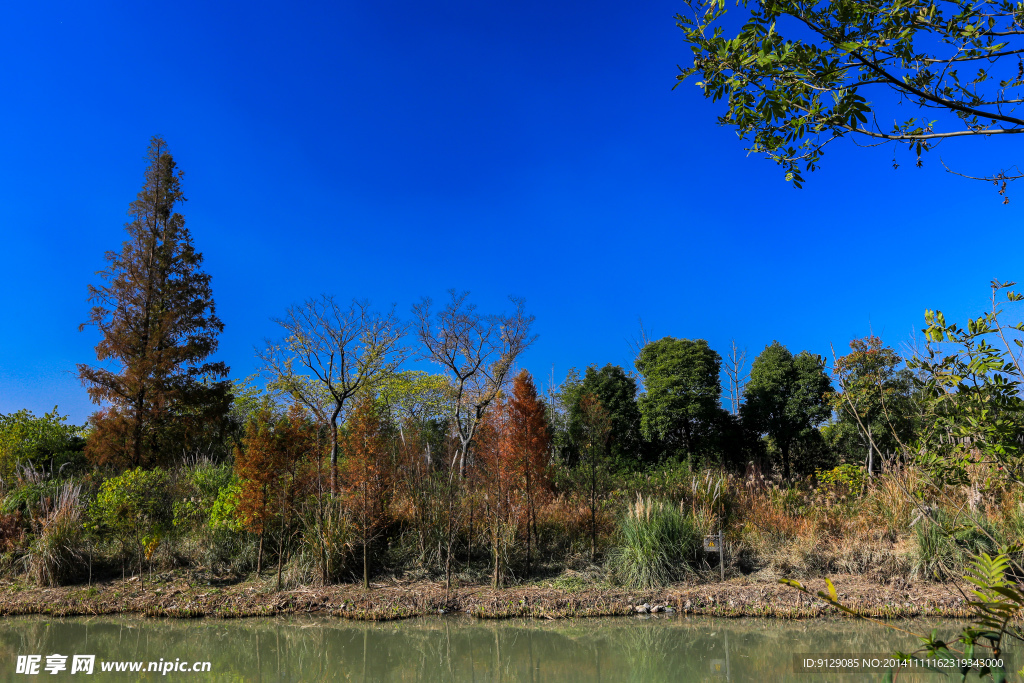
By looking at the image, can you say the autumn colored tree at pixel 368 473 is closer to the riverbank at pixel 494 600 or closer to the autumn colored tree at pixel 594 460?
the riverbank at pixel 494 600

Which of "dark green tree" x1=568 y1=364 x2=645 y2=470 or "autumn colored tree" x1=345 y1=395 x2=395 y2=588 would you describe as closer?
"autumn colored tree" x1=345 y1=395 x2=395 y2=588

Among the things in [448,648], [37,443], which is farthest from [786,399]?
[37,443]

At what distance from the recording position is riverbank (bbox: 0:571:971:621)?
291 inches

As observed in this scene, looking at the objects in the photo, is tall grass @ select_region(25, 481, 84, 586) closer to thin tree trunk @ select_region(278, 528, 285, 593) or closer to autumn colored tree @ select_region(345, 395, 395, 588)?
thin tree trunk @ select_region(278, 528, 285, 593)

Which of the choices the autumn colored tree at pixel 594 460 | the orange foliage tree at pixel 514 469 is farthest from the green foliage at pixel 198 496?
the autumn colored tree at pixel 594 460

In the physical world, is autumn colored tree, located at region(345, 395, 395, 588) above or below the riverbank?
above

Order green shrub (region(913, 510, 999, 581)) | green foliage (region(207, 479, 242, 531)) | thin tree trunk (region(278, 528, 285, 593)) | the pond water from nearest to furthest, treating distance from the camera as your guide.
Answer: the pond water
green shrub (region(913, 510, 999, 581))
thin tree trunk (region(278, 528, 285, 593))
green foliage (region(207, 479, 242, 531))

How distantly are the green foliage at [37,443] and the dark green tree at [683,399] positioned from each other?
16102 mm

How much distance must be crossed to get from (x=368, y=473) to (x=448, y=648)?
3.79 m

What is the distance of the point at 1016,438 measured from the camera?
3.05 metres

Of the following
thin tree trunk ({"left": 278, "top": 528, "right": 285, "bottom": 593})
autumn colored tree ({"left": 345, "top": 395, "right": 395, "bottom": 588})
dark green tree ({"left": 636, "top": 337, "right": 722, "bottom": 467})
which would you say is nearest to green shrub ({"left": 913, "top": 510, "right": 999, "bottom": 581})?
autumn colored tree ({"left": 345, "top": 395, "right": 395, "bottom": 588})

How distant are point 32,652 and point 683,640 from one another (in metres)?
7.05

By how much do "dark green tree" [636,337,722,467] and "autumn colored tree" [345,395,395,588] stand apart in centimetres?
1140

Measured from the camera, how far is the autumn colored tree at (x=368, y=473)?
30.6 ft
